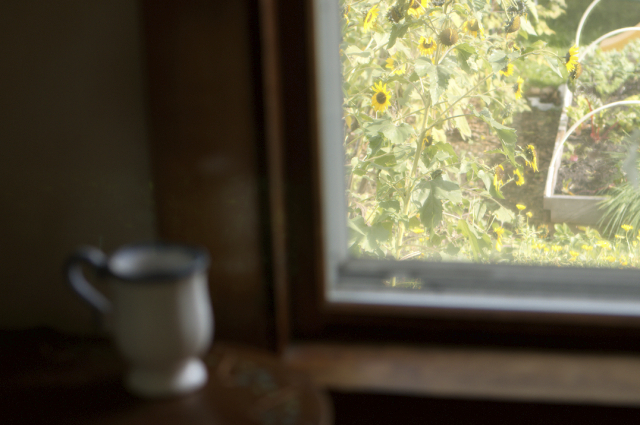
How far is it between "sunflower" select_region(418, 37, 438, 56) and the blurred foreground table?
22.9 inches

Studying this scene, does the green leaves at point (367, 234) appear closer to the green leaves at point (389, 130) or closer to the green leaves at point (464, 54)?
the green leaves at point (389, 130)

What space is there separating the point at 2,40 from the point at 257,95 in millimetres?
481

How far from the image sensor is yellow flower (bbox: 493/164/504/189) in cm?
92

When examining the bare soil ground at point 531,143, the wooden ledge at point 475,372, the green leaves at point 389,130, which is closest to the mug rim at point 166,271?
the wooden ledge at point 475,372

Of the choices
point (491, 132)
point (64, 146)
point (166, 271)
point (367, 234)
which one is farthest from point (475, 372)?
point (64, 146)

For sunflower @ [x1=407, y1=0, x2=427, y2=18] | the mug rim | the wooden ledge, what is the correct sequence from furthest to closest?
sunflower @ [x1=407, y1=0, x2=427, y2=18] → the wooden ledge → the mug rim

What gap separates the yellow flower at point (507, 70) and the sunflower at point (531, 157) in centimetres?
13

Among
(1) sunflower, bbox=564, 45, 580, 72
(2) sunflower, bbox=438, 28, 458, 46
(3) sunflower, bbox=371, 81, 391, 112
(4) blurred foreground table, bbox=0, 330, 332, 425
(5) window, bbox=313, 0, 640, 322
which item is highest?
(2) sunflower, bbox=438, 28, 458, 46

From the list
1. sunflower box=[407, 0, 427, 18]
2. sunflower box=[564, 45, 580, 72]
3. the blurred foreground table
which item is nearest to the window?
sunflower box=[407, 0, 427, 18]

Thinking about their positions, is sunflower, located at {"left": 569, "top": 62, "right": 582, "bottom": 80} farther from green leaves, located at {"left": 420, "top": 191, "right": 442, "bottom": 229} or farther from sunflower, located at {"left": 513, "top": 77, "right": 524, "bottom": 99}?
green leaves, located at {"left": 420, "top": 191, "right": 442, "bottom": 229}

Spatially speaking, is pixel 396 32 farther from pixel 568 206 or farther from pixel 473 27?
pixel 568 206

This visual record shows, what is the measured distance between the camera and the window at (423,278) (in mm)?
887

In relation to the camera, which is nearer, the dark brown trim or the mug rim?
the mug rim

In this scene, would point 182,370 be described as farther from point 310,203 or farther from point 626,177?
point 626,177
